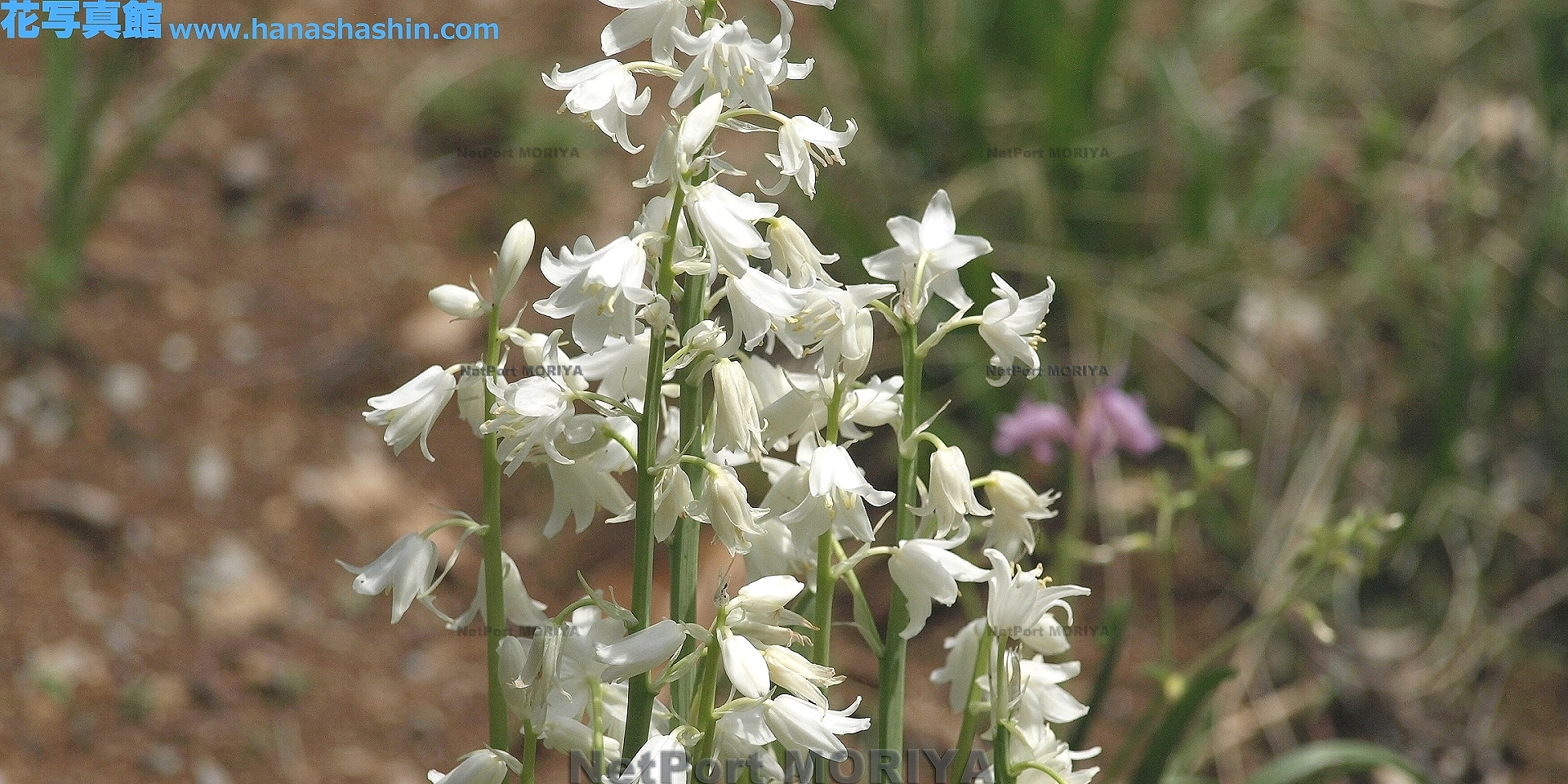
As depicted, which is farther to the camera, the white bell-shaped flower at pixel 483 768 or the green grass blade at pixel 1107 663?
the green grass blade at pixel 1107 663

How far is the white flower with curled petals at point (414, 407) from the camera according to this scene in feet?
3.83

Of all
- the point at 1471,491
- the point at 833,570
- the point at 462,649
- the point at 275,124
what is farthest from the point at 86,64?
the point at 1471,491

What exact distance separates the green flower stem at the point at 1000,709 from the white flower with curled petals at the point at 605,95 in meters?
0.54

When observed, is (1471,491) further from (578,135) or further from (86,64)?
(86,64)

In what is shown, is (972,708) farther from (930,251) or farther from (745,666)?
(930,251)

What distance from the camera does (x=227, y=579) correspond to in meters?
2.95

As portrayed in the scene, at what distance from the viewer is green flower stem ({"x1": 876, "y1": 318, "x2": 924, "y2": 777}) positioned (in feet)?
3.77

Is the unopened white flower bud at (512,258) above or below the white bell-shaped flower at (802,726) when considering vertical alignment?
above

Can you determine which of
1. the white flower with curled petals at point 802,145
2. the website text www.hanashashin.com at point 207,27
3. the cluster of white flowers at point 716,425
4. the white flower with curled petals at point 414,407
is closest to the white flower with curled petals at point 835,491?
the cluster of white flowers at point 716,425

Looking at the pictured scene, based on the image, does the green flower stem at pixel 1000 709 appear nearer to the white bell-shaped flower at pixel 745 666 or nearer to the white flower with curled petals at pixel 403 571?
the white bell-shaped flower at pixel 745 666

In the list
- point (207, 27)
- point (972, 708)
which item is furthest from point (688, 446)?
point (207, 27)

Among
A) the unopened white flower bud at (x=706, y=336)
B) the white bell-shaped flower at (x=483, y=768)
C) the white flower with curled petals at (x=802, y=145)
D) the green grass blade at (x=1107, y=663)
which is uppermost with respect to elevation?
the white flower with curled petals at (x=802, y=145)

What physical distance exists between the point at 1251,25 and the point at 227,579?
10.6 ft

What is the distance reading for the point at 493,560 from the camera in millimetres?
1174
